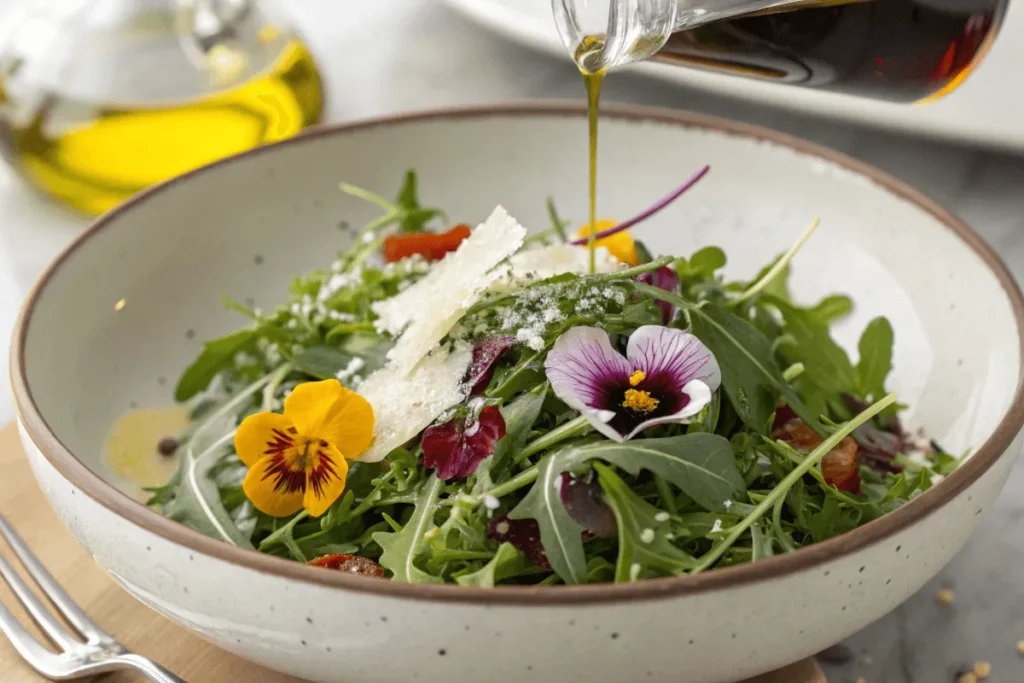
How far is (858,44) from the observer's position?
1.39m

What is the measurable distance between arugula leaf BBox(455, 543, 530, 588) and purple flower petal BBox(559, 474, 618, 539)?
0.07 metres

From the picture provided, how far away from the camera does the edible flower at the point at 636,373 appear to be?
110 cm

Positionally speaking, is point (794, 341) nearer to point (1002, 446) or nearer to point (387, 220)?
point (1002, 446)

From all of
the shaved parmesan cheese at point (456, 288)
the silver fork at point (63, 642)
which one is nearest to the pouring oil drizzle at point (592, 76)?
the shaved parmesan cheese at point (456, 288)

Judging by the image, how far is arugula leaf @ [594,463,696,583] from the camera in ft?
3.21

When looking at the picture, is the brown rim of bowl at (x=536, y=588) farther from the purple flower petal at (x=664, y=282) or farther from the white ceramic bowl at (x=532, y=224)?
the purple flower petal at (x=664, y=282)

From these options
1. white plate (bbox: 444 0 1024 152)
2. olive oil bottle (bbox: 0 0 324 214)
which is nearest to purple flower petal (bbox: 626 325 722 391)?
white plate (bbox: 444 0 1024 152)

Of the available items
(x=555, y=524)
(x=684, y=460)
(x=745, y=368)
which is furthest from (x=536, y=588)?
(x=745, y=368)

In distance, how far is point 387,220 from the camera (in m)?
1.66

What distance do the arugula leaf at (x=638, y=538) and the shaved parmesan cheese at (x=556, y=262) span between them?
13.9 inches

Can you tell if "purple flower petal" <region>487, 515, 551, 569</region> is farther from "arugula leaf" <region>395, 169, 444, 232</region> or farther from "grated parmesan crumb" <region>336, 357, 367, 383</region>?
"arugula leaf" <region>395, 169, 444, 232</region>

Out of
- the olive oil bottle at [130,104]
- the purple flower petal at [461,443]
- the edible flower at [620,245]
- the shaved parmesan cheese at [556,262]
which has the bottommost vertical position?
the purple flower petal at [461,443]

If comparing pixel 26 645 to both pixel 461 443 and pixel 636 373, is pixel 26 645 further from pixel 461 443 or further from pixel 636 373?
pixel 636 373

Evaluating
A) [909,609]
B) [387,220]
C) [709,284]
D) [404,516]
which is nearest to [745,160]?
[709,284]
